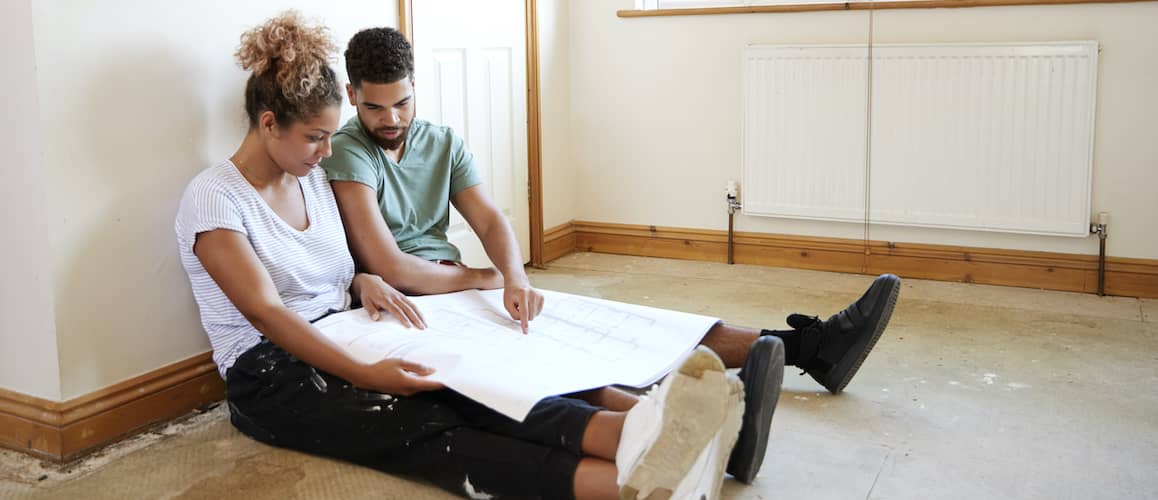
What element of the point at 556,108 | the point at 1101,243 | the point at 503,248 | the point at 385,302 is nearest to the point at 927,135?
the point at 1101,243

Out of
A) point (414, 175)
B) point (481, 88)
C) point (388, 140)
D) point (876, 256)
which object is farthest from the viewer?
point (876, 256)

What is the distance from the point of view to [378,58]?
2225 mm

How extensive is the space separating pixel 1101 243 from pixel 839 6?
3.56 feet

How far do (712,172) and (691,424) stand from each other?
2378 millimetres

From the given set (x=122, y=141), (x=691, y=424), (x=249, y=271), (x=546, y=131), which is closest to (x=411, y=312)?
(x=249, y=271)

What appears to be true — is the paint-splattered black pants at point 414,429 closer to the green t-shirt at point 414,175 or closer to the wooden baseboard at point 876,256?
the green t-shirt at point 414,175

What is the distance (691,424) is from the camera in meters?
1.51

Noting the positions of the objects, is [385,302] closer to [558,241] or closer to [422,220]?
[422,220]

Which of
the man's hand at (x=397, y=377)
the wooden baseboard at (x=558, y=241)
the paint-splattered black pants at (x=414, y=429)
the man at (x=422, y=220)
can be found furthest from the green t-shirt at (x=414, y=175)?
the wooden baseboard at (x=558, y=241)

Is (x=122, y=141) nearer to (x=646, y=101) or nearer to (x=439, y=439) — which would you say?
(x=439, y=439)

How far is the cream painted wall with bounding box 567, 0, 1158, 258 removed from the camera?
3174 mm

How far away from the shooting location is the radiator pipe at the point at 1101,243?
10.7 ft

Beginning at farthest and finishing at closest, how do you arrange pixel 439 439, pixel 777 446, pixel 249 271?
1. pixel 777 446
2. pixel 249 271
3. pixel 439 439

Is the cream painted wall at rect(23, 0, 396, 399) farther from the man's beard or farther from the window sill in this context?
the window sill
